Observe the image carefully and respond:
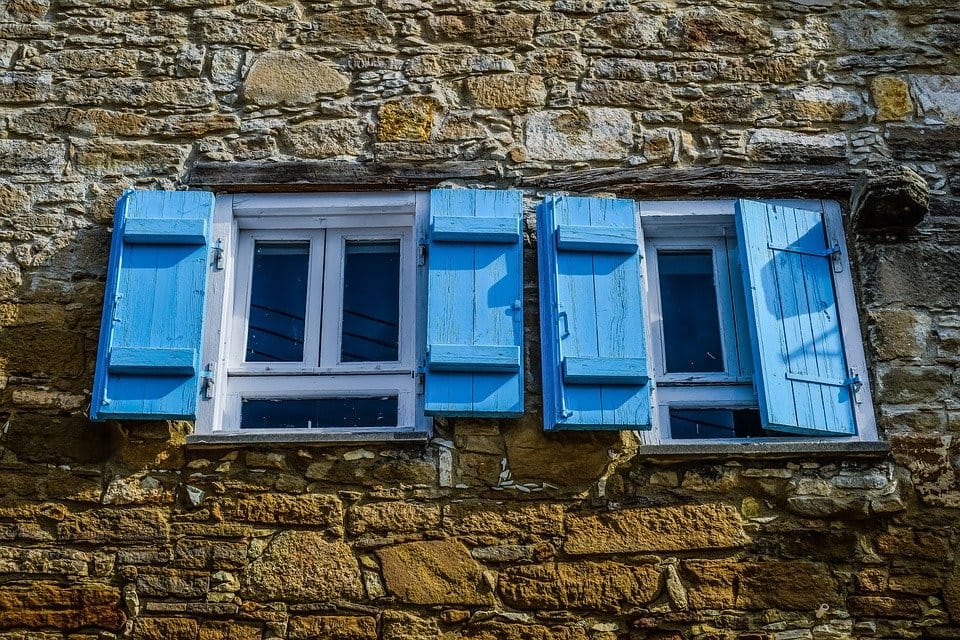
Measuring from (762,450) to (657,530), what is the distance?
1.71ft

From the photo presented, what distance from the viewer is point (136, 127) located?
4.70m

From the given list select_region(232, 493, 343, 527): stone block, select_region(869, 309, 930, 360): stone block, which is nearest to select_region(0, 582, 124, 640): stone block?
select_region(232, 493, 343, 527): stone block

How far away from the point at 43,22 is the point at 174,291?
5.59ft

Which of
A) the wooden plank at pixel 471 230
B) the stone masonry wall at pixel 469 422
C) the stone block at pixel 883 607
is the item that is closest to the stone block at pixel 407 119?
the stone masonry wall at pixel 469 422

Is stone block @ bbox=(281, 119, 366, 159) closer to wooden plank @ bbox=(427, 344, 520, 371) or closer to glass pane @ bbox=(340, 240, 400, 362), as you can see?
glass pane @ bbox=(340, 240, 400, 362)

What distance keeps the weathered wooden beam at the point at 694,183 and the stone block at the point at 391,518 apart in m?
1.52

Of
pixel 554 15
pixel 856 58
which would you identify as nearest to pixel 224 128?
pixel 554 15

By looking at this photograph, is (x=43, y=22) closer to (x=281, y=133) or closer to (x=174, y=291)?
(x=281, y=133)

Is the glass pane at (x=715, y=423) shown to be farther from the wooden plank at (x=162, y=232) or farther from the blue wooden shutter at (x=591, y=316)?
the wooden plank at (x=162, y=232)

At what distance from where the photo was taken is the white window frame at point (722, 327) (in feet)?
13.8

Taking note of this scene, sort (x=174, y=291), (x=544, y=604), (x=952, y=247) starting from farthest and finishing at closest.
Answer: (x=952, y=247) → (x=174, y=291) → (x=544, y=604)

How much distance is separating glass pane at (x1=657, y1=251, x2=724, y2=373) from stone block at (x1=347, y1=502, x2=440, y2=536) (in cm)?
121

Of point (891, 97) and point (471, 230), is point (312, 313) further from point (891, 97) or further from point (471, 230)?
point (891, 97)

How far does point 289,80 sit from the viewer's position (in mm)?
4805
